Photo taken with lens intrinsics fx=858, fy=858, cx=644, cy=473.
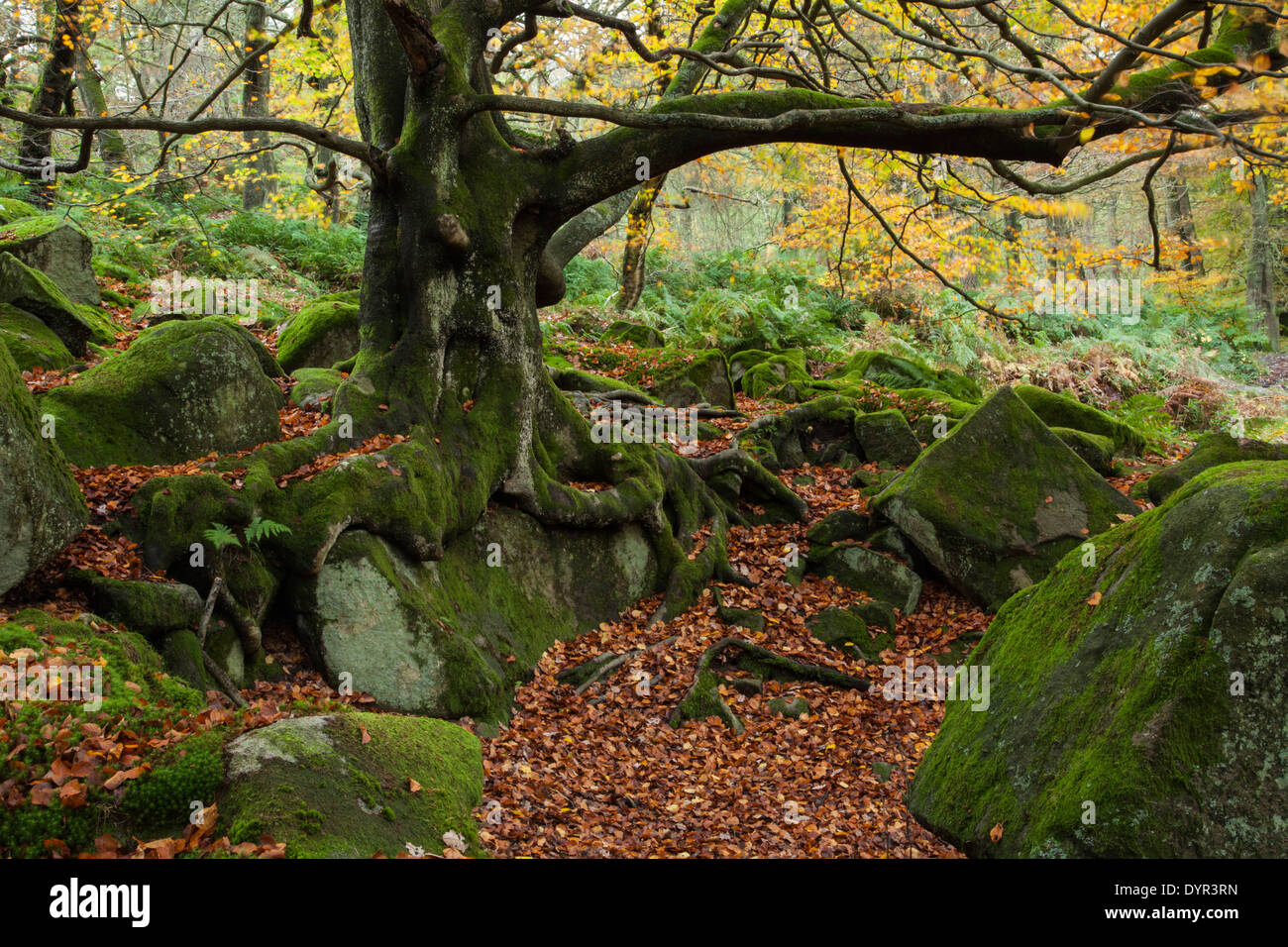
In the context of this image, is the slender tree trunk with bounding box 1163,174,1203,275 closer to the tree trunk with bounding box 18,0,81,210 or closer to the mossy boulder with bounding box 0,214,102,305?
the tree trunk with bounding box 18,0,81,210

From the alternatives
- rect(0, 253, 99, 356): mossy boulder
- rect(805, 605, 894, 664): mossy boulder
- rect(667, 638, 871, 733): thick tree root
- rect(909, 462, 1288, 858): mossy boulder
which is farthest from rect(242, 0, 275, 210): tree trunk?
rect(909, 462, 1288, 858): mossy boulder

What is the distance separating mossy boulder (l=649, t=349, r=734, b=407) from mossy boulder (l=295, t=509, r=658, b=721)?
4.60 metres

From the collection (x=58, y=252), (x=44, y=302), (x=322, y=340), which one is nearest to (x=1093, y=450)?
(x=322, y=340)

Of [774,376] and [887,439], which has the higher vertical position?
[774,376]

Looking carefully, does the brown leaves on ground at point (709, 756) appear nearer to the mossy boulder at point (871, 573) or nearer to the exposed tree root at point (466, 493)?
the mossy boulder at point (871, 573)

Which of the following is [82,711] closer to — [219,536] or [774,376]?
[219,536]

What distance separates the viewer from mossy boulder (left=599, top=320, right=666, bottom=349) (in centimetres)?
1608

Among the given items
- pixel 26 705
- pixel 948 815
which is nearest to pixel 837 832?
pixel 948 815

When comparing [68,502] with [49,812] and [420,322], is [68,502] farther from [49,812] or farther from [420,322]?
[420,322]

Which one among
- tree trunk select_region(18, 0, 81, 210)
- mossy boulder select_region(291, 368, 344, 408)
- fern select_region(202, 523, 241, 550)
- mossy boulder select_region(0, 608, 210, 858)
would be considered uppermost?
tree trunk select_region(18, 0, 81, 210)

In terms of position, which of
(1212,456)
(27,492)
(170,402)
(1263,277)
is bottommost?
(27,492)

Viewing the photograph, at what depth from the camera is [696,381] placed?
14.1 meters

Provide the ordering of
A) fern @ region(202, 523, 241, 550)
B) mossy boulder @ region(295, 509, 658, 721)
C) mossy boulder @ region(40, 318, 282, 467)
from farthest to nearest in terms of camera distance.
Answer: mossy boulder @ region(40, 318, 282, 467), mossy boulder @ region(295, 509, 658, 721), fern @ region(202, 523, 241, 550)

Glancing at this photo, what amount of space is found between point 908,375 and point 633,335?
5084mm
